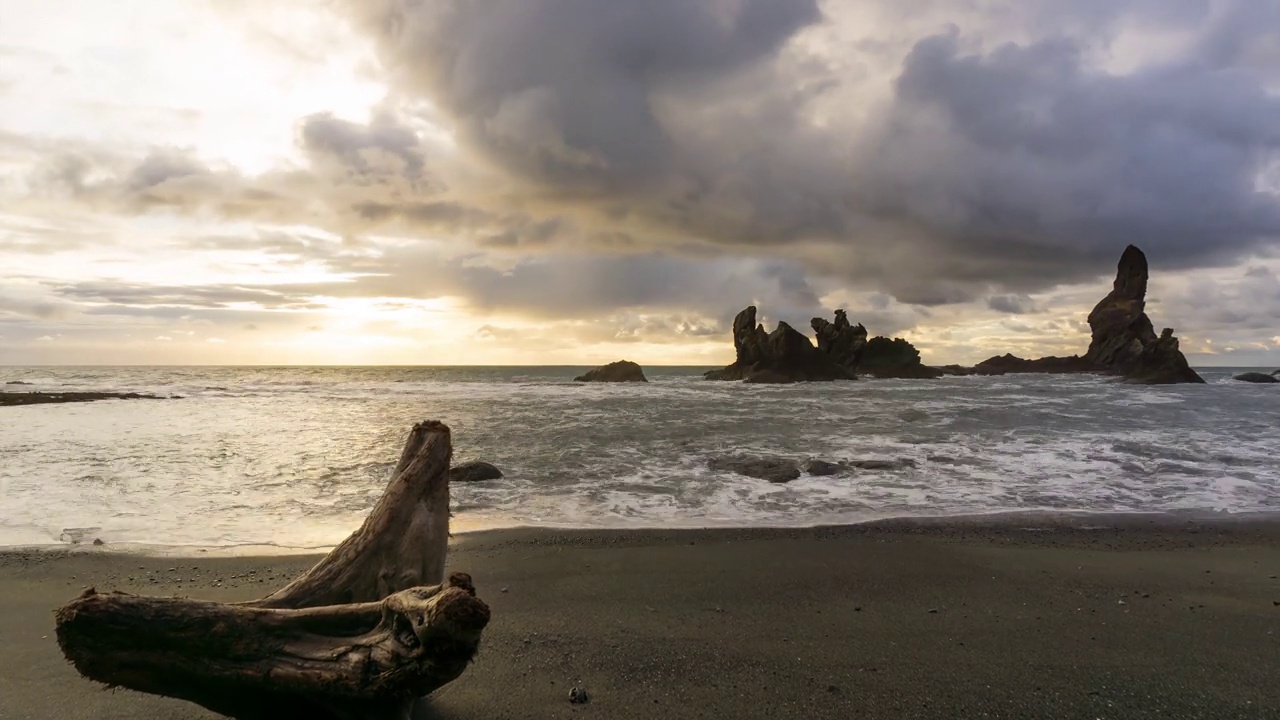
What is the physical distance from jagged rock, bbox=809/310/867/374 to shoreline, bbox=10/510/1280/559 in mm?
64448

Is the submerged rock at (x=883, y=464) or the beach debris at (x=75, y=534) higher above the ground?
the submerged rock at (x=883, y=464)

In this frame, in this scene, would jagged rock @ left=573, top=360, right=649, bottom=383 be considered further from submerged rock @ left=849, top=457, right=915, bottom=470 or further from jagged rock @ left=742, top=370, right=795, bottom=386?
submerged rock @ left=849, top=457, right=915, bottom=470

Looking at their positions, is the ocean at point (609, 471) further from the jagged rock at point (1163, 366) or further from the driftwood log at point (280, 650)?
the jagged rock at point (1163, 366)

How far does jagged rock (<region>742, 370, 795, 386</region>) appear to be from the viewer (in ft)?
206

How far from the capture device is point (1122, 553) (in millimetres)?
7199

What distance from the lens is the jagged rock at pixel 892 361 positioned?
78500mm

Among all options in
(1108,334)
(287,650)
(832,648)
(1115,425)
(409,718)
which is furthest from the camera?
(1108,334)

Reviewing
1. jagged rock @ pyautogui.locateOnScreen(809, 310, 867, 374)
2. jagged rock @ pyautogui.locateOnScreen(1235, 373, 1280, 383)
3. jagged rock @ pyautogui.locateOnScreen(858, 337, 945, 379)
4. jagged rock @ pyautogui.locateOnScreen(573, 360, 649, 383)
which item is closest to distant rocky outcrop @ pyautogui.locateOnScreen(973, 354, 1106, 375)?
jagged rock @ pyautogui.locateOnScreen(1235, 373, 1280, 383)

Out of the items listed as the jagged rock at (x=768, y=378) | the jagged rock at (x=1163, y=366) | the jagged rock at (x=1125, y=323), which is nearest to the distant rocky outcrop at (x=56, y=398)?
the jagged rock at (x=768, y=378)

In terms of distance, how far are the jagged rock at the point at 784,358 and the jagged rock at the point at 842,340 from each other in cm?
420

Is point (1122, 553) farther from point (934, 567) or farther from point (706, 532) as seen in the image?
point (706, 532)

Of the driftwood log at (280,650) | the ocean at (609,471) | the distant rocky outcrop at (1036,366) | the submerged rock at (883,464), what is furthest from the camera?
the distant rocky outcrop at (1036,366)

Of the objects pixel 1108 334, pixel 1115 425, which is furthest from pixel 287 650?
pixel 1108 334

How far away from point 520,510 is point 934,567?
18.7 feet
